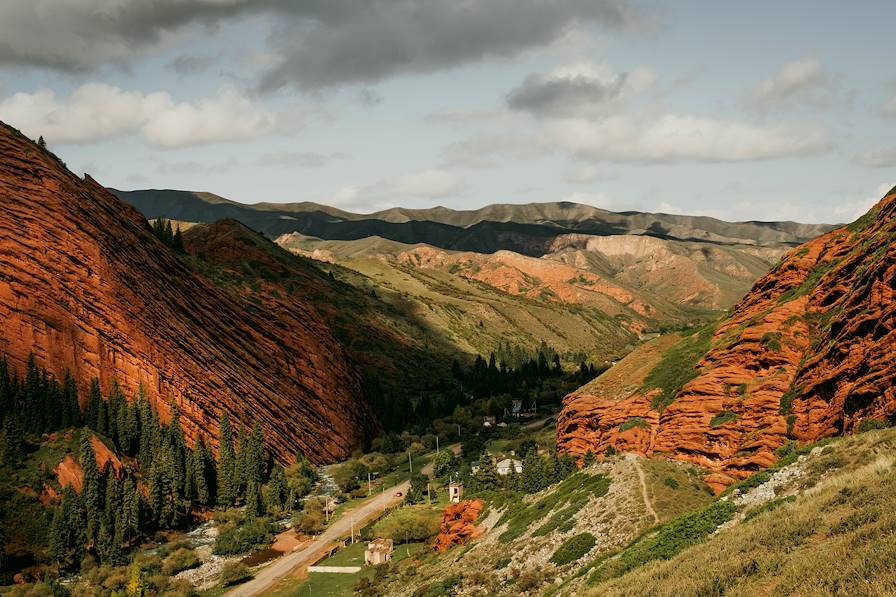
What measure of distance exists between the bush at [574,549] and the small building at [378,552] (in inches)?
1482

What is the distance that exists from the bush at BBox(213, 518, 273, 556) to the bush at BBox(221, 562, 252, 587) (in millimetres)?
4498

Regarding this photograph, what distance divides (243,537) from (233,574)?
9.21 metres

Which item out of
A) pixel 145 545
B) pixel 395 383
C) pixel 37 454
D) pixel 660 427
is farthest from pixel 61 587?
pixel 395 383

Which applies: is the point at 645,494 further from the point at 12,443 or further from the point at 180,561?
the point at 12,443

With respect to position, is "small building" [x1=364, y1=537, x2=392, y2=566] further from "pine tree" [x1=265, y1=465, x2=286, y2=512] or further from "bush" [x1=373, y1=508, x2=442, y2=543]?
"pine tree" [x1=265, y1=465, x2=286, y2=512]

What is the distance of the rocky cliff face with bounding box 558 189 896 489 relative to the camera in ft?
155

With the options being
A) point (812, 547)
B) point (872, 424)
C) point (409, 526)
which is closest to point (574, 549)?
point (872, 424)

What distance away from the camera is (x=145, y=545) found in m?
85.8

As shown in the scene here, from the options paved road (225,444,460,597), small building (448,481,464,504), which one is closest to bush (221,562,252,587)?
paved road (225,444,460,597)

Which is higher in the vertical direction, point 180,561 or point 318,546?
point 180,561

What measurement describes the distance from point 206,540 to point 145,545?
25.4 feet

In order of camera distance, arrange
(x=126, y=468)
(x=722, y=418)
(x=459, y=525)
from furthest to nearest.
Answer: (x=126, y=468) → (x=459, y=525) → (x=722, y=418)

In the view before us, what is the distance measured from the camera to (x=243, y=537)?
299ft

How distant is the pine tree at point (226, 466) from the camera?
10019cm
